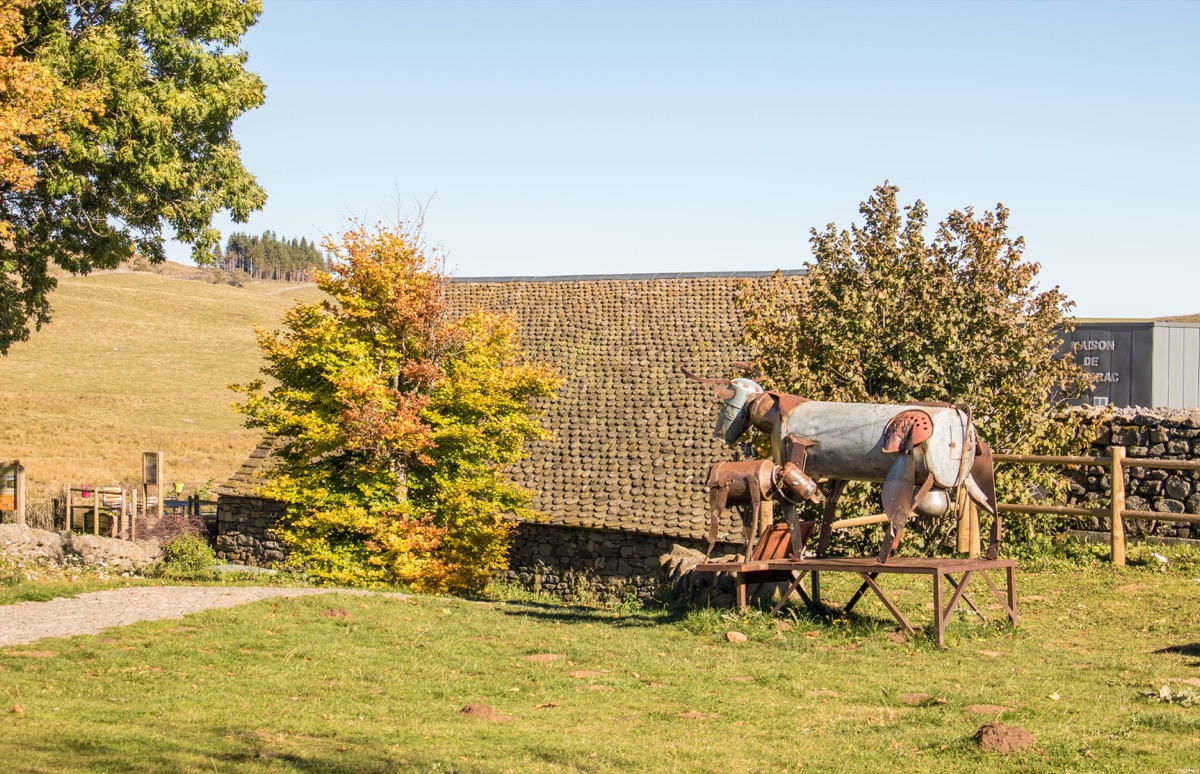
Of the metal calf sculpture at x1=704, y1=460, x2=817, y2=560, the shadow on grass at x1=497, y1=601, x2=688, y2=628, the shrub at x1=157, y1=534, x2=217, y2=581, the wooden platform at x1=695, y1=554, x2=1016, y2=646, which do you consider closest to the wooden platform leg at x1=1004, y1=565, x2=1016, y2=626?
the wooden platform at x1=695, y1=554, x2=1016, y2=646

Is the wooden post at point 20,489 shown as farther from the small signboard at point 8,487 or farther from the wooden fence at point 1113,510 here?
the wooden fence at point 1113,510

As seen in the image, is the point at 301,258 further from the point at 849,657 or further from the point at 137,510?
the point at 849,657

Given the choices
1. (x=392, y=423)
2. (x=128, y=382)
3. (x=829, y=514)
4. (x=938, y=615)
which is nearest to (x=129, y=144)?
(x=392, y=423)

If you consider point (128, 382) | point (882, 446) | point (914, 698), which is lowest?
point (914, 698)

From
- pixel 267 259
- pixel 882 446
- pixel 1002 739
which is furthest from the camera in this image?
pixel 267 259

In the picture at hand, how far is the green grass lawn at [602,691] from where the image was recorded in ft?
25.3

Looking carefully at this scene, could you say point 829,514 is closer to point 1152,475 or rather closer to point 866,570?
point 866,570

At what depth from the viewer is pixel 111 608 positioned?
14.6 metres

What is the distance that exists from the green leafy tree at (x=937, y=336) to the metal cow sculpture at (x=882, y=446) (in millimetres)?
5688

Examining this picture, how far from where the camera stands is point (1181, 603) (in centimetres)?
1435

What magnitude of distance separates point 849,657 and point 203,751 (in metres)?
6.25

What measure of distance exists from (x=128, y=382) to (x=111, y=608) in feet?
212

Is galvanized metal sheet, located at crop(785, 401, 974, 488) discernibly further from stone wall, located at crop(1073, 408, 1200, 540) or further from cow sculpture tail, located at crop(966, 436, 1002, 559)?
stone wall, located at crop(1073, 408, 1200, 540)

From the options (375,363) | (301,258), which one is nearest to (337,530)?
(375,363)
